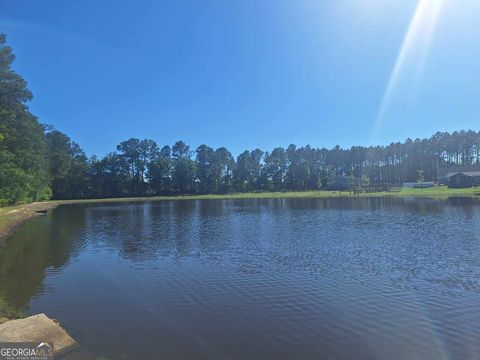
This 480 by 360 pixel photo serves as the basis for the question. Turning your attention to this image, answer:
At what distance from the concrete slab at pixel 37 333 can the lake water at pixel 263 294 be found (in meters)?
0.63

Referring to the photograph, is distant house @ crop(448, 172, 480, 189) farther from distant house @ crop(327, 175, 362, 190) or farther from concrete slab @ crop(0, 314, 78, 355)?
concrete slab @ crop(0, 314, 78, 355)

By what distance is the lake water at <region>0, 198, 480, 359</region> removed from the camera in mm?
9906

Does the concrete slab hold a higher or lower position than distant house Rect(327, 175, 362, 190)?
lower

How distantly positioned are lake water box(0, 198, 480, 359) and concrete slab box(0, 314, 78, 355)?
627 mm

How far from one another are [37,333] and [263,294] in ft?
26.4

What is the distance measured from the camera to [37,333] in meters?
9.52

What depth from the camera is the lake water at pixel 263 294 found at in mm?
9906

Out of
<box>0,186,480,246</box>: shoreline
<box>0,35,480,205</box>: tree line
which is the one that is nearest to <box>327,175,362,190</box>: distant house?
<box>0,35,480,205</box>: tree line

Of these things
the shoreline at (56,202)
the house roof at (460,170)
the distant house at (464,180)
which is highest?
the house roof at (460,170)

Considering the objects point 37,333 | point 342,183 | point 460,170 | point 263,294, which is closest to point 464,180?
point 460,170


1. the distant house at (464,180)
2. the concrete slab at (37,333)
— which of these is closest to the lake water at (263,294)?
the concrete slab at (37,333)

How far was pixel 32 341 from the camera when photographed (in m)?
9.10

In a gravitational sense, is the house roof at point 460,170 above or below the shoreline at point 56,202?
above

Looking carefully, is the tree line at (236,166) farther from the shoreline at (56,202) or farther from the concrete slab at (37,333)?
the concrete slab at (37,333)
